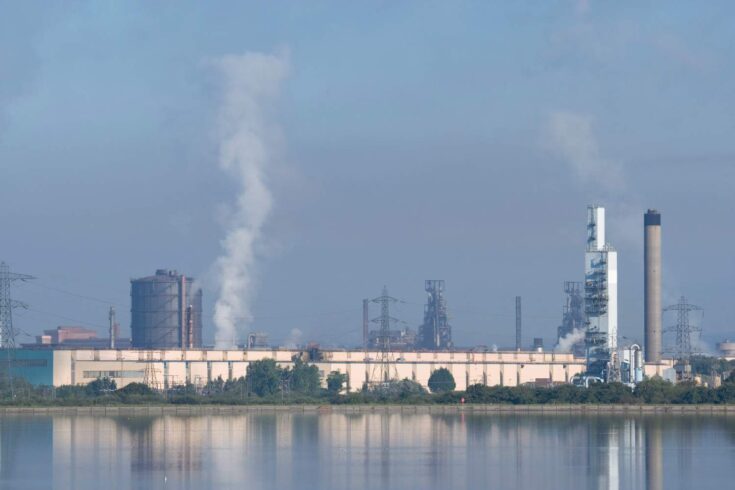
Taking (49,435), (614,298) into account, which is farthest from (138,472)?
(614,298)

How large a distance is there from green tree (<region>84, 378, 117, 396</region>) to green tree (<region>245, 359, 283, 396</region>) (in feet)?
24.5

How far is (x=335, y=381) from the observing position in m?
79.2

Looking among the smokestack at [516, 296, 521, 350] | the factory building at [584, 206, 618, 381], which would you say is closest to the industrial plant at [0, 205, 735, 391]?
the factory building at [584, 206, 618, 381]

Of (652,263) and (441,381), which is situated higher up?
(652,263)

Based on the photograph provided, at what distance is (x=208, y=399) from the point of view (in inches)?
2589

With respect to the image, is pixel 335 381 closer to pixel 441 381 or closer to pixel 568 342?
pixel 441 381

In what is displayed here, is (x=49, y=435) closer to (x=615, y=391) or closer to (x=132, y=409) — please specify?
(x=132, y=409)

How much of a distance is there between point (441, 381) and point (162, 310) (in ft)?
85.3

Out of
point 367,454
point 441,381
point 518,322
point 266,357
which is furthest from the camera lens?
point 518,322

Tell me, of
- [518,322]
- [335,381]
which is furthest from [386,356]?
[518,322]

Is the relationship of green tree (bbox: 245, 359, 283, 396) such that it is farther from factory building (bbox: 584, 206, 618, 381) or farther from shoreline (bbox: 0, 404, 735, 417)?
factory building (bbox: 584, 206, 618, 381)

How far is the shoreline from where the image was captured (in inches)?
2427

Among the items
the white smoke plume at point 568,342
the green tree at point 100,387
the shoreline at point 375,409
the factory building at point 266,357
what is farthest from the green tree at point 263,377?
the white smoke plume at point 568,342

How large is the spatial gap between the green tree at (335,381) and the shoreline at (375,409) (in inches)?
466
